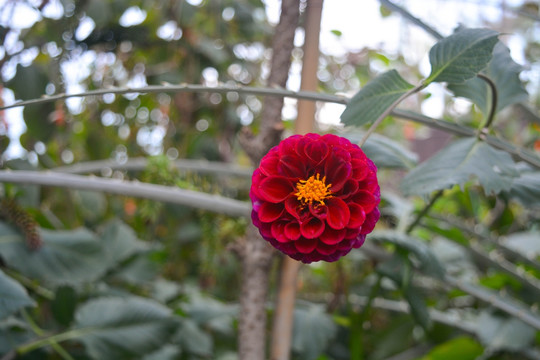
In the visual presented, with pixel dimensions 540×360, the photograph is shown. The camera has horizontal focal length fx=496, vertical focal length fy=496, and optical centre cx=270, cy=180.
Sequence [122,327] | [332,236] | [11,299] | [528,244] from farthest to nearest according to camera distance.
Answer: [528,244] < [122,327] < [11,299] < [332,236]

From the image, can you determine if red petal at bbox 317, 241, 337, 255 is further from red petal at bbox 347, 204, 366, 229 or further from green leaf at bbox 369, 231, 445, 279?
green leaf at bbox 369, 231, 445, 279

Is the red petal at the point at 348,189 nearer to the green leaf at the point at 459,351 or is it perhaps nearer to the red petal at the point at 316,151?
the red petal at the point at 316,151

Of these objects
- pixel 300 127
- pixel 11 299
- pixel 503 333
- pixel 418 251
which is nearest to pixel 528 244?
pixel 503 333

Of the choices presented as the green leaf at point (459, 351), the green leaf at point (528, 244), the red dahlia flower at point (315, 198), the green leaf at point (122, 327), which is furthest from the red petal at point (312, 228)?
the green leaf at point (528, 244)

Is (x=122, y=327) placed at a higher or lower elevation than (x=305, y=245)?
lower

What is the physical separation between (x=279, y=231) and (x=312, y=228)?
2 cm

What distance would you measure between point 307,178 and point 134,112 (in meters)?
0.91

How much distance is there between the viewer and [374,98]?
1.18 ft

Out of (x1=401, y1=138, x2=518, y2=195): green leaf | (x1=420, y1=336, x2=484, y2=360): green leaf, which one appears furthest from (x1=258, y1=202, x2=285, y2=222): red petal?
(x1=420, y1=336, x2=484, y2=360): green leaf

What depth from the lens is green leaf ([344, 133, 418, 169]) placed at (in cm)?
47

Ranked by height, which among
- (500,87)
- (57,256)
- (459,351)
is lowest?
(459,351)

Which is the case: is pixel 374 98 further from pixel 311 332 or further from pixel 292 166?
pixel 311 332

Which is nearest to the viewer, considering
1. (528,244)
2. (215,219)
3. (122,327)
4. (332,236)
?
(332,236)

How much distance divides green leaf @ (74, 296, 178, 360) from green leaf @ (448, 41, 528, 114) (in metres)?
0.42
